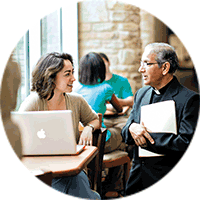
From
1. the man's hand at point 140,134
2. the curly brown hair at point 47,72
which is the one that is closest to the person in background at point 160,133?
the man's hand at point 140,134

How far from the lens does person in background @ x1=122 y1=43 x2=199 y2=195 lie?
1229 millimetres

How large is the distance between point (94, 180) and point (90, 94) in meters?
0.58

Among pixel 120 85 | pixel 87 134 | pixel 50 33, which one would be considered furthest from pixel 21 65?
pixel 120 85

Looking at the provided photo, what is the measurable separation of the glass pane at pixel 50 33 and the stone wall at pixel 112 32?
61cm

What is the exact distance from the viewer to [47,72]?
136 centimetres

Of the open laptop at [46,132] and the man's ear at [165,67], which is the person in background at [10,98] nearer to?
the open laptop at [46,132]

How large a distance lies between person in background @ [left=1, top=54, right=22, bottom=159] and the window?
18 cm

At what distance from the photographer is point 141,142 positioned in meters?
1.33

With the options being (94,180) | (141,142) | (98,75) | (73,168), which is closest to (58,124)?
(73,168)

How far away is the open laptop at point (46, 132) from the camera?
1.18m

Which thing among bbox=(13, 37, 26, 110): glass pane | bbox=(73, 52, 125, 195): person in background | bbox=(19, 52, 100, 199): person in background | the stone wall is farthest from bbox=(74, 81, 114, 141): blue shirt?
the stone wall

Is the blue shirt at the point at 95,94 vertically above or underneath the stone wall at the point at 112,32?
underneath

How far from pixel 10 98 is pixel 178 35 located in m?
0.77

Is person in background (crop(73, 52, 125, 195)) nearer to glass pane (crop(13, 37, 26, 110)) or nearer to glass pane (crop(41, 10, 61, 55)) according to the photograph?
glass pane (crop(13, 37, 26, 110))
